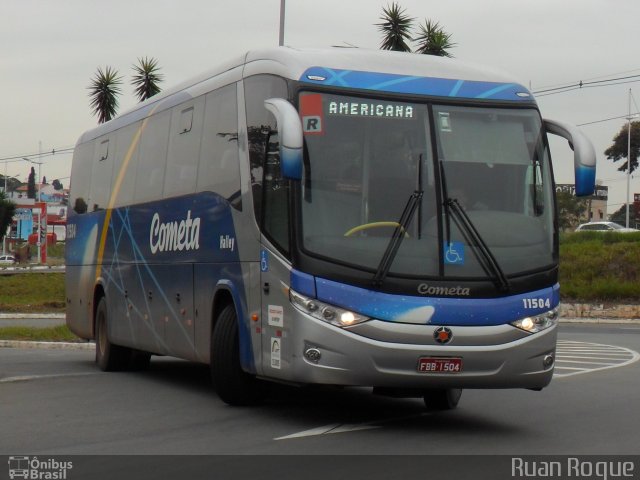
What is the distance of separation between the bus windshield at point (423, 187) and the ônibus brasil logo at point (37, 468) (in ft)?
10.0

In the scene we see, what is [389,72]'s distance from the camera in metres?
12.1

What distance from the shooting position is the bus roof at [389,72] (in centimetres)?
1193

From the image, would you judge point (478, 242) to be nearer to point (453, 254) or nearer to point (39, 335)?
point (453, 254)

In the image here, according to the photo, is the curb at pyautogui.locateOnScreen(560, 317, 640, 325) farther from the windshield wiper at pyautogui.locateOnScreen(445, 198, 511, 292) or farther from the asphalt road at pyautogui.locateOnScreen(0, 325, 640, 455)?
the windshield wiper at pyautogui.locateOnScreen(445, 198, 511, 292)

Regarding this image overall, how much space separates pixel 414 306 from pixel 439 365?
0.55 m

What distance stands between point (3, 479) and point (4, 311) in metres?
38.3

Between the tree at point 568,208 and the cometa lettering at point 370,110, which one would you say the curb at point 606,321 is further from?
the tree at point 568,208

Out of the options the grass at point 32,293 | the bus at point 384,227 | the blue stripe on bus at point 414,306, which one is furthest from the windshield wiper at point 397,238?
the grass at point 32,293

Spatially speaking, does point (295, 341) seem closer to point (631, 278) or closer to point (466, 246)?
point (466, 246)

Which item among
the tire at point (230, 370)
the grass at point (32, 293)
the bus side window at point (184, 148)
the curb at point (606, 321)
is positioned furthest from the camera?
the grass at point (32, 293)

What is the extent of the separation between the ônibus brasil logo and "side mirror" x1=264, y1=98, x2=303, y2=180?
124 inches

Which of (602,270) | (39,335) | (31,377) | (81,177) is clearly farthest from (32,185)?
(31,377)

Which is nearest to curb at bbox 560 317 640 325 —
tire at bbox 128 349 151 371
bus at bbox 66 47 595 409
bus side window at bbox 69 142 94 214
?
bus side window at bbox 69 142 94 214

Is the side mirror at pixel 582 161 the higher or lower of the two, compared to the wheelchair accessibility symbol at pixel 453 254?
higher
